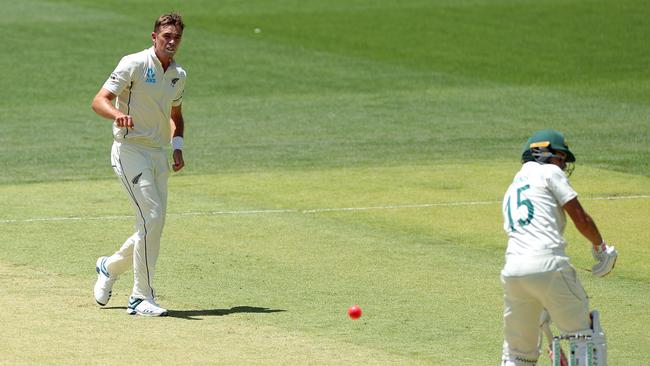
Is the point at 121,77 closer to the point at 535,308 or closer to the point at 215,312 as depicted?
the point at 215,312

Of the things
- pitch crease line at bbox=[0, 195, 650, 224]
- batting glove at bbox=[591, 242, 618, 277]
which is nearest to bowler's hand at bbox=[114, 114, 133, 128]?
batting glove at bbox=[591, 242, 618, 277]

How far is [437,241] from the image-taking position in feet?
49.8

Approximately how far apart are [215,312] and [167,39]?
94.2 inches

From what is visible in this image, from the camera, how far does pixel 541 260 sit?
8914mm

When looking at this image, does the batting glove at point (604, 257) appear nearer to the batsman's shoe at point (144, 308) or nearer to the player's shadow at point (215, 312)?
the player's shadow at point (215, 312)

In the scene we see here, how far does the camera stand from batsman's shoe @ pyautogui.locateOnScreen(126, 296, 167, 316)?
38.4 feet

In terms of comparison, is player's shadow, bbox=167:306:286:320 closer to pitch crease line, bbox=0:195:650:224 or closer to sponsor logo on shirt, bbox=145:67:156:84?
sponsor logo on shirt, bbox=145:67:156:84

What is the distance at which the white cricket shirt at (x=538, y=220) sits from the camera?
8.94 metres

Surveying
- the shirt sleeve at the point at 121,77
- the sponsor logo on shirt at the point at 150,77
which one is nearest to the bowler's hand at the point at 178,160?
the sponsor logo on shirt at the point at 150,77

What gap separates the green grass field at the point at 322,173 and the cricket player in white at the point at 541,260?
1325 millimetres

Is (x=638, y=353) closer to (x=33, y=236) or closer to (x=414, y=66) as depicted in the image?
(x=33, y=236)

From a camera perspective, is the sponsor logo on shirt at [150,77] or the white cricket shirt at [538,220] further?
the sponsor logo on shirt at [150,77]

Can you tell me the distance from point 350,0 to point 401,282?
78.0 feet

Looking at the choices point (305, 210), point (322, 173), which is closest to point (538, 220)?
point (305, 210)
